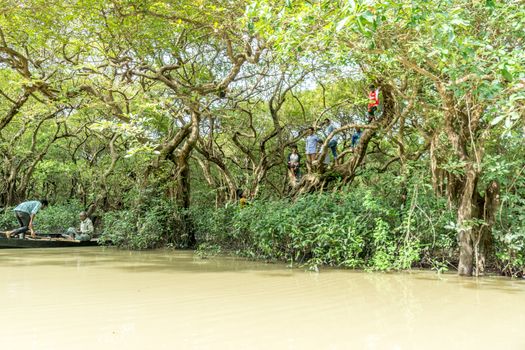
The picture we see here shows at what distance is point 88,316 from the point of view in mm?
4270

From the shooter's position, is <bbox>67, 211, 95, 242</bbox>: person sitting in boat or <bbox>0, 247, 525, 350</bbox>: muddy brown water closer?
<bbox>0, 247, 525, 350</bbox>: muddy brown water

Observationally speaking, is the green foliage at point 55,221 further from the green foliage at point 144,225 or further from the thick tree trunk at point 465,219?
the thick tree trunk at point 465,219

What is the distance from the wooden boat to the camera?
449 inches

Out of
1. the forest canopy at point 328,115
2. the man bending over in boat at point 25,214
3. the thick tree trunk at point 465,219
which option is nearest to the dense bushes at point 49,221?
the forest canopy at point 328,115

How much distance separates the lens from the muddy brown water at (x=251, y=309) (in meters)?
3.64

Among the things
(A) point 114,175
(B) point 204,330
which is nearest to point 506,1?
(B) point 204,330

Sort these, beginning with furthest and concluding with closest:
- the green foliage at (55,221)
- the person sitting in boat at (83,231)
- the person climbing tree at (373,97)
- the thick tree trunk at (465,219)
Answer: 1. the green foliage at (55,221)
2. the person sitting in boat at (83,231)
3. the person climbing tree at (373,97)
4. the thick tree trunk at (465,219)

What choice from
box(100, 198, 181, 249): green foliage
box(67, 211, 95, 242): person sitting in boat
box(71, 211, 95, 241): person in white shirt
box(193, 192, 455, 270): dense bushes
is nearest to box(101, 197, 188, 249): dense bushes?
box(100, 198, 181, 249): green foliage

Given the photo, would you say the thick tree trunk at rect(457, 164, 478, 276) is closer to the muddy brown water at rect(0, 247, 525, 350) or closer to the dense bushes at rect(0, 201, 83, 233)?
the muddy brown water at rect(0, 247, 525, 350)

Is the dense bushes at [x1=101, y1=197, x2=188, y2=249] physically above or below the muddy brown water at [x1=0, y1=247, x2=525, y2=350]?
above

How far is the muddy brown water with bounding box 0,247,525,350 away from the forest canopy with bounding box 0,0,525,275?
1.00 m

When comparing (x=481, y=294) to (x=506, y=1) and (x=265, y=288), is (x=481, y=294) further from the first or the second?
(x=506, y=1)

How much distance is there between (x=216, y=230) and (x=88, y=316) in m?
7.09

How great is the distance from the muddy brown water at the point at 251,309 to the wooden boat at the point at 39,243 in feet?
13.2
